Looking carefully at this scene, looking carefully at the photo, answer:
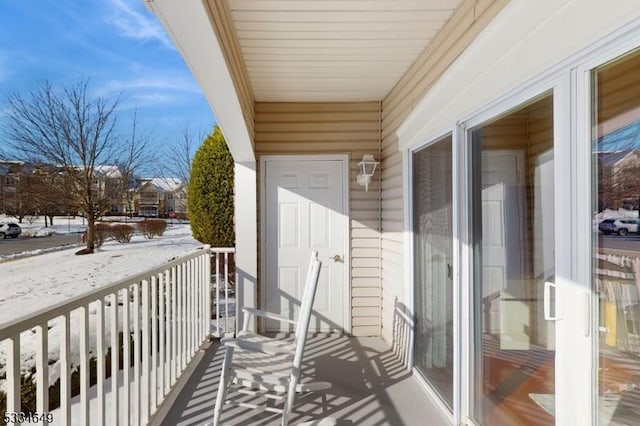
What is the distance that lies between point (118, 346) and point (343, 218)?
2.68 m

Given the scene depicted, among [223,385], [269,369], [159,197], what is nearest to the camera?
[223,385]

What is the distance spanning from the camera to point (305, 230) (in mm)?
4230

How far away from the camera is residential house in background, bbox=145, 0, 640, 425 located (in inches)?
52.8

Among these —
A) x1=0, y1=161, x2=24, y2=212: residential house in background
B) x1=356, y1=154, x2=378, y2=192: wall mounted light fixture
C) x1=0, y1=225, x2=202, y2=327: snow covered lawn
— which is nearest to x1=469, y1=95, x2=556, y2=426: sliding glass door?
x1=356, y1=154, x2=378, y2=192: wall mounted light fixture

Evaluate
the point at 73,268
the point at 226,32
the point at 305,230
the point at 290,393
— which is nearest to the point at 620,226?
the point at 290,393

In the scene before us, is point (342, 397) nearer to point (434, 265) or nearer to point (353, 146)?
point (434, 265)

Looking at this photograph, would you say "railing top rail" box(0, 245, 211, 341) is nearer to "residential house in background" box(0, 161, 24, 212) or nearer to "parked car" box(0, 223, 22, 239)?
"residential house in background" box(0, 161, 24, 212)

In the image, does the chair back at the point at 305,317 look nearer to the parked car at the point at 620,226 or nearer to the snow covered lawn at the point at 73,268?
the parked car at the point at 620,226

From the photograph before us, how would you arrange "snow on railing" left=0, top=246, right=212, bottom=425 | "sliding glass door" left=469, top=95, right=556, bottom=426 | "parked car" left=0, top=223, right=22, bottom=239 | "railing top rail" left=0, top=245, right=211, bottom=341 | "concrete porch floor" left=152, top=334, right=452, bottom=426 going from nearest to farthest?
1. "railing top rail" left=0, top=245, right=211, bottom=341
2. "snow on railing" left=0, top=246, right=212, bottom=425
3. "sliding glass door" left=469, top=95, right=556, bottom=426
4. "concrete porch floor" left=152, top=334, right=452, bottom=426
5. "parked car" left=0, top=223, right=22, bottom=239

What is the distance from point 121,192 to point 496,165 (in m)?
9.76

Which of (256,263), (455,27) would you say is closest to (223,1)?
(455,27)

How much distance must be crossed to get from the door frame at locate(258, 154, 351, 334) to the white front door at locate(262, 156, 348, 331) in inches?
0.4

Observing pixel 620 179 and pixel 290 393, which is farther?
pixel 290 393

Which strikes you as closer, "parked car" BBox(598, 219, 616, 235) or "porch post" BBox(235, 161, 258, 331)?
"parked car" BBox(598, 219, 616, 235)
